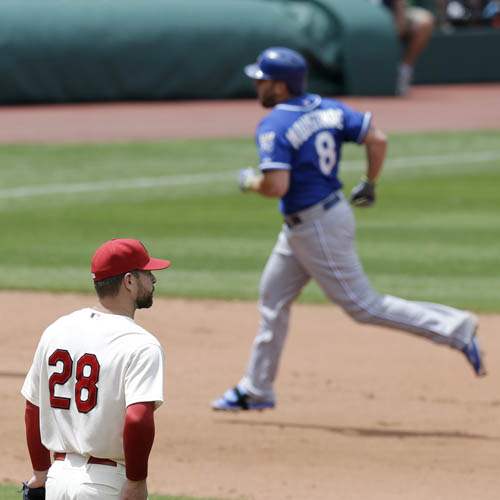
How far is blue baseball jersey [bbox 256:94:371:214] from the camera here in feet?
25.7

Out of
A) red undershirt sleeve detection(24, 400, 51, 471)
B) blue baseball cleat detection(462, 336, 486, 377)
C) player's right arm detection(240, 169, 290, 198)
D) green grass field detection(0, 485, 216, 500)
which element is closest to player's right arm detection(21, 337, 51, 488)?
red undershirt sleeve detection(24, 400, 51, 471)

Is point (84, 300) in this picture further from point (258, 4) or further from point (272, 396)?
point (258, 4)

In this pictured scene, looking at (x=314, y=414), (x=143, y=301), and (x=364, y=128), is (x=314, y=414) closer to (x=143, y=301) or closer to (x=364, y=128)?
(x=364, y=128)

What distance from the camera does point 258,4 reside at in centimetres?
2634

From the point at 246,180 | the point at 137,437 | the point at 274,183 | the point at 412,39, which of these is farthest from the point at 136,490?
the point at 412,39

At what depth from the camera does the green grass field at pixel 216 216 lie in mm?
12438

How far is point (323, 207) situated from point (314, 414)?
1.23 meters

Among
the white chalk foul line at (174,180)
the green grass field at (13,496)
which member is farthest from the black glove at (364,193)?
the white chalk foul line at (174,180)

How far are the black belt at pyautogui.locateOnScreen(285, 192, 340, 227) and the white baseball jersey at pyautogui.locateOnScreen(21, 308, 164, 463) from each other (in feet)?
11.7

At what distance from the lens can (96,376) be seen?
4.37 meters

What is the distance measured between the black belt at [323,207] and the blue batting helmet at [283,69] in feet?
2.01

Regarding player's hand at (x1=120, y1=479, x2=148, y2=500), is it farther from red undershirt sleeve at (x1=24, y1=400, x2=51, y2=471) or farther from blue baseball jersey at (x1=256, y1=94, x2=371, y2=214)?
blue baseball jersey at (x1=256, y1=94, x2=371, y2=214)

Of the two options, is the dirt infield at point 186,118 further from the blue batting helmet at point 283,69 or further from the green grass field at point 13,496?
the green grass field at point 13,496

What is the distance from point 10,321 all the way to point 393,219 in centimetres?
582
